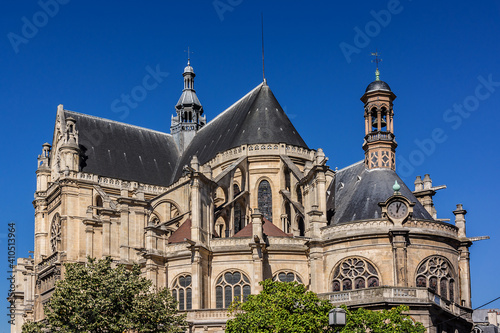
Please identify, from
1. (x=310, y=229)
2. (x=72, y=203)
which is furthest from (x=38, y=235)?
(x=310, y=229)

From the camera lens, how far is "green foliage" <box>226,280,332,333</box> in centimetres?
3622

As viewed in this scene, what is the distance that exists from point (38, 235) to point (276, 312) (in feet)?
124

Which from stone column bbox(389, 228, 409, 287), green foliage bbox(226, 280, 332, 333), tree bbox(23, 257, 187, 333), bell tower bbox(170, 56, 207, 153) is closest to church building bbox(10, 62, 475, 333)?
stone column bbox(389, 228, 409, 287)

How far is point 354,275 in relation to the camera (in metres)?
47.4

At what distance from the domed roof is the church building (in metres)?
0.12

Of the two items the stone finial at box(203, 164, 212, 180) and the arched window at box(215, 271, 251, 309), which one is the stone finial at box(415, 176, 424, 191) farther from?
the stone finial at box(203, 164, 212, 180)

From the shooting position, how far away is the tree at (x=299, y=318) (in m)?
36.2

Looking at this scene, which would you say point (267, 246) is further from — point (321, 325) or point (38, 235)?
point (38, 235)

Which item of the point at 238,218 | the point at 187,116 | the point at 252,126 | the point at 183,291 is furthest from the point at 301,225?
the point at 187,116

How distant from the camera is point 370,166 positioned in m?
53.4

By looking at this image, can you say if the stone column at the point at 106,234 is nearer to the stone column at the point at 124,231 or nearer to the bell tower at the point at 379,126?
the stone column at the point at 124,231

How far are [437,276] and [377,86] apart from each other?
560 inches

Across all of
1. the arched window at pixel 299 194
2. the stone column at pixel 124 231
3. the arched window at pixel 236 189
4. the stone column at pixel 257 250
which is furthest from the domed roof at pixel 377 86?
the stone column at pixel 124 231

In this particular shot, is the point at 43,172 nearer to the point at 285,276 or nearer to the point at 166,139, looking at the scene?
the point at 166,139
